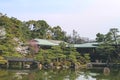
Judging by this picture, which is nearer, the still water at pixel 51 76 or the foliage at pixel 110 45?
the still water at pixel 51 76

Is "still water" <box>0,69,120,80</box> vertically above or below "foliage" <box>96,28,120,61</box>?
below

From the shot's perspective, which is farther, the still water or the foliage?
the foliage

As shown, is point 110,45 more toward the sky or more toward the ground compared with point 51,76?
more toward the sky

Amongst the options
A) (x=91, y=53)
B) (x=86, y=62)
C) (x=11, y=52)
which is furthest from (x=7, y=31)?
(x=91, y=53)

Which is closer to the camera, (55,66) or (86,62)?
(55,66)

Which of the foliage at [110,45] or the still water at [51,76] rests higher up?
the foliage at [110,45]

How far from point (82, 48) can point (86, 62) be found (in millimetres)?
7211

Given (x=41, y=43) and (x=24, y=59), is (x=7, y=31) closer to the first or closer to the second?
(x=24, y=59)

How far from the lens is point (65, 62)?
46.2 meters

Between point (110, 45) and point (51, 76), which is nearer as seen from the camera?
point (51, 76)

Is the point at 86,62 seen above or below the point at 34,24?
below

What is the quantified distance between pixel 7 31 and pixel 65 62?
8.85 m

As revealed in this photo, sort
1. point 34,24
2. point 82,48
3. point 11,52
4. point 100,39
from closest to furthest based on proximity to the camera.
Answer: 1. point 11,52
2. point 100,39
3. point 82,48
4. point 34,24

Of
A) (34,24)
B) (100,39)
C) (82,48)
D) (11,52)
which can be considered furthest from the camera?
(34,24)
